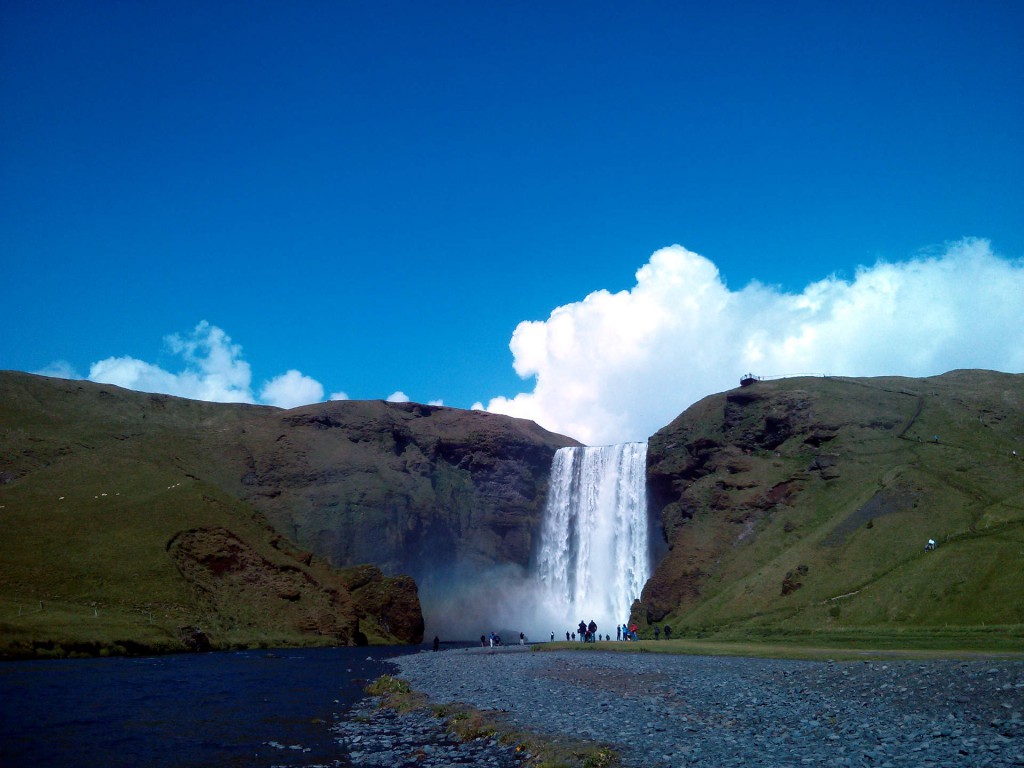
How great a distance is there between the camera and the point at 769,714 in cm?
1791

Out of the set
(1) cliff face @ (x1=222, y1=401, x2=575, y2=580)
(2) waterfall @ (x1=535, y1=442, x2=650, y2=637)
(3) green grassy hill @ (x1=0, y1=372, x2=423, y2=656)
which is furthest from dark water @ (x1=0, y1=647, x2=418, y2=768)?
(1) cliff face @ (x1=222, y1=401, x2=575, y2=580)

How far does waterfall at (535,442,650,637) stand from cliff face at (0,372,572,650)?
11321 millimetres

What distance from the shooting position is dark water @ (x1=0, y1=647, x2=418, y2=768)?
1770cm

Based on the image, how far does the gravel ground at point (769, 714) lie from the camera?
13.4m

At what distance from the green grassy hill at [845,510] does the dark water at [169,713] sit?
89.4ft

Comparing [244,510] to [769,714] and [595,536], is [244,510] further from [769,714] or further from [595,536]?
[769,714]

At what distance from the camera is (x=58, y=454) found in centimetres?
8194

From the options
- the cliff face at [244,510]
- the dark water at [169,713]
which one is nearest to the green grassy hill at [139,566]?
the cliff face at [244,510]

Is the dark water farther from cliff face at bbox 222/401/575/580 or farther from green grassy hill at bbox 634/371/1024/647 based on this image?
cliff face at bbox 222/401/575/580

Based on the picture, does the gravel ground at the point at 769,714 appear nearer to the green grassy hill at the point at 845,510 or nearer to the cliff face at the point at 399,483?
the green grassy hill at the point at 845,510

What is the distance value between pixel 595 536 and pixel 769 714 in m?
75.4

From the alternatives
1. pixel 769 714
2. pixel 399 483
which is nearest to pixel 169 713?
pixel 769 714

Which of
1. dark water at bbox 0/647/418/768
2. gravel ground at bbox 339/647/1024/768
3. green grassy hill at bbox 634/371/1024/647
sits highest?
green grassy hill at bbox 634/371/1024/647

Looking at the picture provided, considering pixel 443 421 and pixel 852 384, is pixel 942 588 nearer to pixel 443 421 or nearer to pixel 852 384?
pixel 852 384
